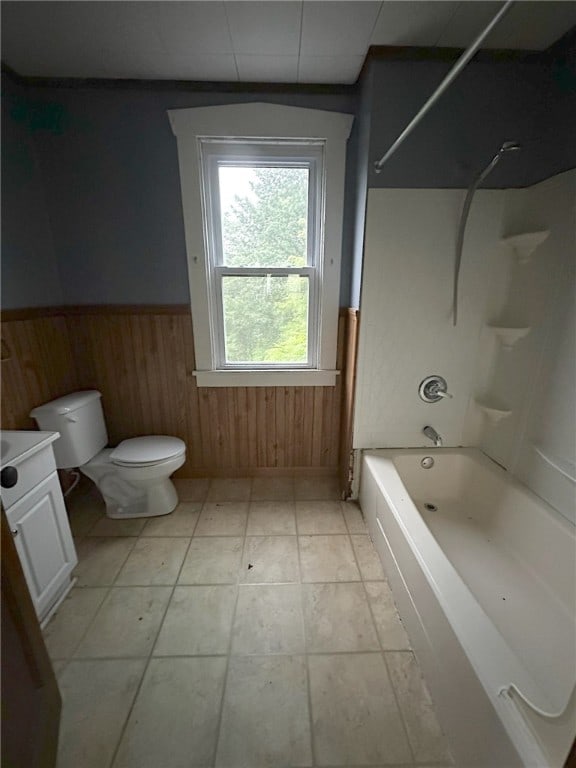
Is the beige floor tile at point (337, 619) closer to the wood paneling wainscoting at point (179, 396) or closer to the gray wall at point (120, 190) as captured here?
the wood paneling wainscoting at point (179, 396)

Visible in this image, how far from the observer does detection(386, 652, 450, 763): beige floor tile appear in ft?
3.01

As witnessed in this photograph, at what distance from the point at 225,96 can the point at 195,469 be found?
2.24 m

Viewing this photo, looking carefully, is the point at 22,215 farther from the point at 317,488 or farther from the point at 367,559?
the point at 367,559

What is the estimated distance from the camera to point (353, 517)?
6.14ft

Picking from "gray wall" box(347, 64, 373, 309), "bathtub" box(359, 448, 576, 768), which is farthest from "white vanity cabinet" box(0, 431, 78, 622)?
"gray wall" box(347, 64, 373, 309)

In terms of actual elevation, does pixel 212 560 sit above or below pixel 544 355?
below

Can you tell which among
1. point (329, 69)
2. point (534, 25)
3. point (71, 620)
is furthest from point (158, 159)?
point (71, 620)

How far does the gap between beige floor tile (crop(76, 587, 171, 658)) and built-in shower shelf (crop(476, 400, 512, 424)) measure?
72.1 inches

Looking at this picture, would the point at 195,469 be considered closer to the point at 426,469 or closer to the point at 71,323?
the point at 71,323

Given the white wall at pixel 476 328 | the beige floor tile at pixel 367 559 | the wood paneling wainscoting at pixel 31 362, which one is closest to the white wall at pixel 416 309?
the white wall at pixel 476 328

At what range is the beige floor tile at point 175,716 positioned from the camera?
91 cm

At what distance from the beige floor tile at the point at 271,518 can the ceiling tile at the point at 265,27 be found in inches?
92.1

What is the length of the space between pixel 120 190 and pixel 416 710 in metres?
2.67

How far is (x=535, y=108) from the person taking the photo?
1.46 meters
